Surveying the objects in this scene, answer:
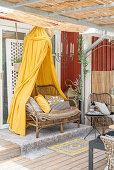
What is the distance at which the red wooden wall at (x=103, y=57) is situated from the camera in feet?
22.9

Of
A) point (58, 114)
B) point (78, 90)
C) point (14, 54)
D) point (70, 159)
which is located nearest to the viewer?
point (70, 159)

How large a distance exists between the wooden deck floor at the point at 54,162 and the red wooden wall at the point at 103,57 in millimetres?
2963

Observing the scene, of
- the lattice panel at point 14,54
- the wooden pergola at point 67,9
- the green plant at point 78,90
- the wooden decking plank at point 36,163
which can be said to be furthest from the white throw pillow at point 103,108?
the wooden pergola at point 67,9

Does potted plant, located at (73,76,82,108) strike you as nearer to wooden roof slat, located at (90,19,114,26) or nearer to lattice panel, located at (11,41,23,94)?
lattice panel, located at (11,41,23,94)

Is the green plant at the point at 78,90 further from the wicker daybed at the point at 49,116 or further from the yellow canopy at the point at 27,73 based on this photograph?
the yellow canopy at the point at 27,73

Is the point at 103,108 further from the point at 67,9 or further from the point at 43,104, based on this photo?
the point at 67,9

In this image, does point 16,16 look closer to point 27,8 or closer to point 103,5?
point 27,8

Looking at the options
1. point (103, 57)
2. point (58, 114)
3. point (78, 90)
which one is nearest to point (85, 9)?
point (58, 114)

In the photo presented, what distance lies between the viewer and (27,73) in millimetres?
5602

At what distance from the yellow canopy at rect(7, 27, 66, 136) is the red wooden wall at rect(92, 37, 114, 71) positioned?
160 cm

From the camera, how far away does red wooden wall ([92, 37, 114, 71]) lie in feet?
22.9

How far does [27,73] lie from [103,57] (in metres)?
2.57

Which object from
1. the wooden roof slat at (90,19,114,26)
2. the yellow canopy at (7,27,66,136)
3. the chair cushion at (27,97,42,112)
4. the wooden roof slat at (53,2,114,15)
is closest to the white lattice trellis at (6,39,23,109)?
the yellow canopy at (7,27,66,136)

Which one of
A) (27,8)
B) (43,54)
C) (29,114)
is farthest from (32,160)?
(27,8)
